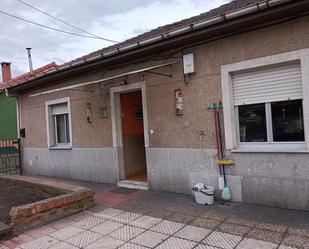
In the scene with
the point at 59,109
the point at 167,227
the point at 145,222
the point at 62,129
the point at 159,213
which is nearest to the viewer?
the point at 167,227

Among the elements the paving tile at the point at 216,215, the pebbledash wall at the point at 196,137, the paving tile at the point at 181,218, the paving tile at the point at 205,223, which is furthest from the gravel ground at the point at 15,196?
the paving tile at the point at 216,215

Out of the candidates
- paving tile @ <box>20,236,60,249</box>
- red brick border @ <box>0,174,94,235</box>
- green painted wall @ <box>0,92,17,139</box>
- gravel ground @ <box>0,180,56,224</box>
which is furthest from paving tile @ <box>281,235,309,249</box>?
green painted wall @ <box>0,92,17,139</box>

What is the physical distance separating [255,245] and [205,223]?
3.56ft

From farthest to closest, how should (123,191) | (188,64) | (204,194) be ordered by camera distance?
(123,191) < (188,64) < (204,194)

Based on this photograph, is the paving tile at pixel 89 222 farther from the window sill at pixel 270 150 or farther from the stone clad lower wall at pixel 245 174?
the window sill at pixel 270 150

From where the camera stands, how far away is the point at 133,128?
30.2ft

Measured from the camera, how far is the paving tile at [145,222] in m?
5.03

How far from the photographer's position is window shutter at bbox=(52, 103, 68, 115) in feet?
33.0

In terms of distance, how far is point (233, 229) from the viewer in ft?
15.1

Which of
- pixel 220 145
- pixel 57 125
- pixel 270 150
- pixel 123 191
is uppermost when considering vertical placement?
pixel 57 125

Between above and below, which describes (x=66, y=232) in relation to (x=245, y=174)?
below

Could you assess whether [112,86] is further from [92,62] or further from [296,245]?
[296,245]

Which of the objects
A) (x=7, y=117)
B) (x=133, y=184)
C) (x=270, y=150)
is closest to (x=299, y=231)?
(x=270, y=150)

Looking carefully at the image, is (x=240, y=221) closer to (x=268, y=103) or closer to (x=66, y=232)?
(x=268, y=103)
